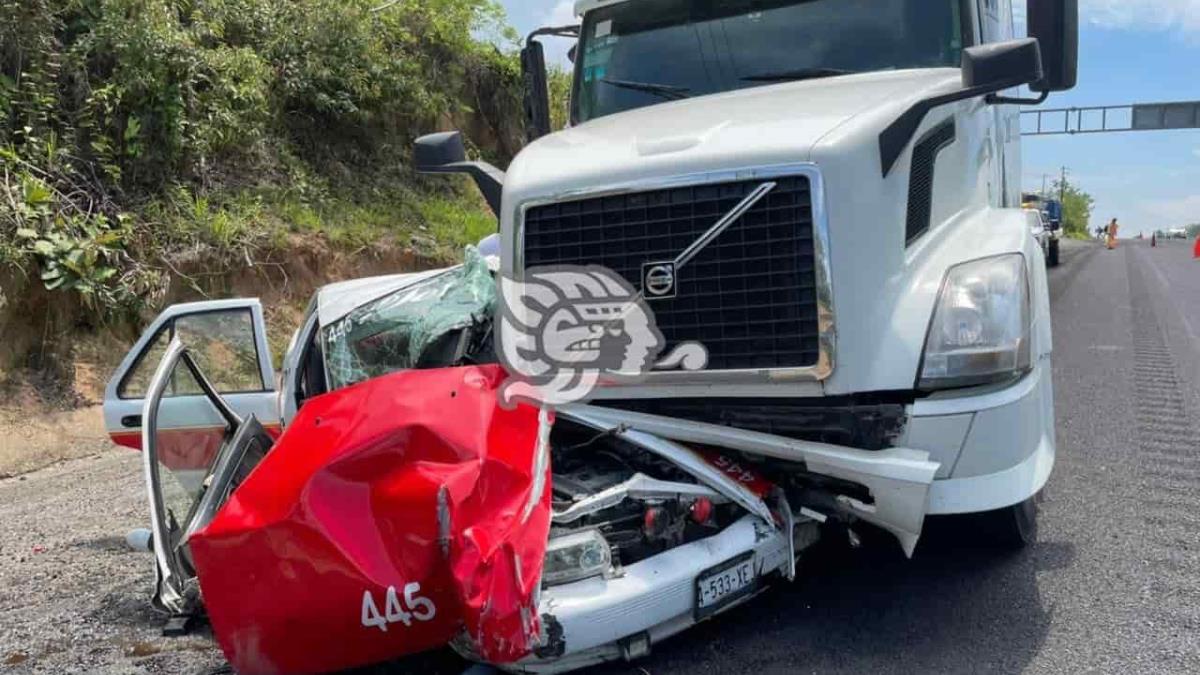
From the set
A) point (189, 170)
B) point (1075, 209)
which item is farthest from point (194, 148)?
point (1075, 209)

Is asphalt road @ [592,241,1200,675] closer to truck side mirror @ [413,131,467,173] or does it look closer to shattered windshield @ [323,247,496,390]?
shattered windshield @ [323,247,496,390]

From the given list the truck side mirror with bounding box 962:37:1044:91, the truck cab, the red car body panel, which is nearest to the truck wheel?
the truck cab

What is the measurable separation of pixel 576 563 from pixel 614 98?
2.72 m

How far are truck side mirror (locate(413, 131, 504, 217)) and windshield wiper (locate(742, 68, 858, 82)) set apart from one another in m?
1.30

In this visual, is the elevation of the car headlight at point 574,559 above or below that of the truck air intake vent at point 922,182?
below

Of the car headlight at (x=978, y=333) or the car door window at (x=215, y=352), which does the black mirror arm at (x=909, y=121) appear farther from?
the car door window at (x=215, y=352)

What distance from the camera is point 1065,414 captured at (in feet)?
21.3

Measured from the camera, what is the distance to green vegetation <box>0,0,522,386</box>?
8.08 m

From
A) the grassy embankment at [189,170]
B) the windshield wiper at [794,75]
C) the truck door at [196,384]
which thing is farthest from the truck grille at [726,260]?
the grassy embankment at [189,170]

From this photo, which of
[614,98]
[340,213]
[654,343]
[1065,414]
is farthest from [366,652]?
[340,213]

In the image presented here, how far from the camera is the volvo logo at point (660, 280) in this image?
11.2ft

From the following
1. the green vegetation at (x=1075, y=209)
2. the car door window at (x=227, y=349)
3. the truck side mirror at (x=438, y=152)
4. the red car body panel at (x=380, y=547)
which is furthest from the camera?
the green vegetation at (x=1075, y=209)

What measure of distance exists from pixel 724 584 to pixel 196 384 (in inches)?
100

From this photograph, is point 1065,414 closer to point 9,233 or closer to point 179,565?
point 179,565
